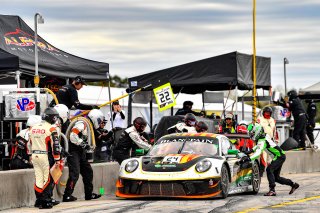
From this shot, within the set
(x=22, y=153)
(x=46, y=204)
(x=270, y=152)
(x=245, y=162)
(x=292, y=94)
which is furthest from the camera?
(x=292, y=94)

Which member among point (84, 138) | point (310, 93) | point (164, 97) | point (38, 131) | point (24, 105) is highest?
point (310, 93)

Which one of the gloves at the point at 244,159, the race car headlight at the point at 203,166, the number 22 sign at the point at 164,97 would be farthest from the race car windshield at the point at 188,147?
the number 22 sign at the point at 164,97

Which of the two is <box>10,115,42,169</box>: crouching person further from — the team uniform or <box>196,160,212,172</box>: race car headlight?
<box>196,160,212,172</box>: race car headlight

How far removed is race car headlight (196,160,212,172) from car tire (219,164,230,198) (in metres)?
0.33

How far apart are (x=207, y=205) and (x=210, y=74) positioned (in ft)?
40.7

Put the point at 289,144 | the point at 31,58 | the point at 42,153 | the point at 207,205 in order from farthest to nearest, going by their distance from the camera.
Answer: the point at 289,144, the point at 31,58, the point at 207,205, the point at 42,153

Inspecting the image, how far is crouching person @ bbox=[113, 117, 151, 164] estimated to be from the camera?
1806 cm

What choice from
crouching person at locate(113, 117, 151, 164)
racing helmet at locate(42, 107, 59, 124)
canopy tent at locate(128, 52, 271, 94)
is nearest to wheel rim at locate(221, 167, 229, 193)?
crouching person at locate(113, 117, 151, 164)

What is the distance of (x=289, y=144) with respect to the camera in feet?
91.9

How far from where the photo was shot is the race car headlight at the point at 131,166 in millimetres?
16766

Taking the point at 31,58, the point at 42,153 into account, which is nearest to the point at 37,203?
the point at 42,153

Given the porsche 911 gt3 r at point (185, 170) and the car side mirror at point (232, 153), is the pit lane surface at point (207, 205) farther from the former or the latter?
the car side mirror at point (232, 153)

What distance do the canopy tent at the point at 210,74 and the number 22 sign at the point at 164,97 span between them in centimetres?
155

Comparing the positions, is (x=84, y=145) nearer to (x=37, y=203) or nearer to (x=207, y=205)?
(x=37, y=203)
